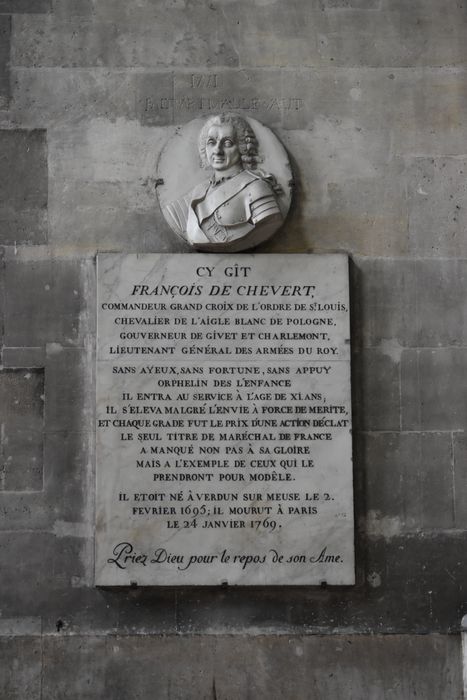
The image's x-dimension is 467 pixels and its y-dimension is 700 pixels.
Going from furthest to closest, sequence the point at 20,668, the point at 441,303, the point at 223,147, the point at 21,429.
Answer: the point at 441,303 < the point at 223,147 < the point at 21,429 < the point at 20,668

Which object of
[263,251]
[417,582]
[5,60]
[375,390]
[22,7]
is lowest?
[417,582]

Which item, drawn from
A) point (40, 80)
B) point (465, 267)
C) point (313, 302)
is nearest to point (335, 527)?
point (313, 302)

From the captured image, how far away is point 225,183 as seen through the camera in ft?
21.9

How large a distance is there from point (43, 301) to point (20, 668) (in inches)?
92.3

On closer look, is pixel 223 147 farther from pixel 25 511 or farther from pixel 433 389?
pixel 25 511

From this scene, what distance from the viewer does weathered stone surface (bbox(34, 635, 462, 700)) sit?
6297 mm

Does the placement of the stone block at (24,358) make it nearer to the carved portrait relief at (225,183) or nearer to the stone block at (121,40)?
the carved portrait relief at (225,183)

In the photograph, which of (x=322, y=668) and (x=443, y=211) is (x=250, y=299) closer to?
(x=443, y=211)

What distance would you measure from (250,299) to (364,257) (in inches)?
33.3

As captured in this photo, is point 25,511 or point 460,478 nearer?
point 25,511

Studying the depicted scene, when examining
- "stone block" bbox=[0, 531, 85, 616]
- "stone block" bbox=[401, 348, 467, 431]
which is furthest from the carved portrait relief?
"stone block" bbox=[0, 531, 85, 616]

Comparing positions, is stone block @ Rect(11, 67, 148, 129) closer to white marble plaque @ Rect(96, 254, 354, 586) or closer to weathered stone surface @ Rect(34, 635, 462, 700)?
white marble plaque @ Rect(96, 254, 354, 586)

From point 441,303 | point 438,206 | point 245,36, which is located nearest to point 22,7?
point 245,36

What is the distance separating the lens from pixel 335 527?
643 cm
